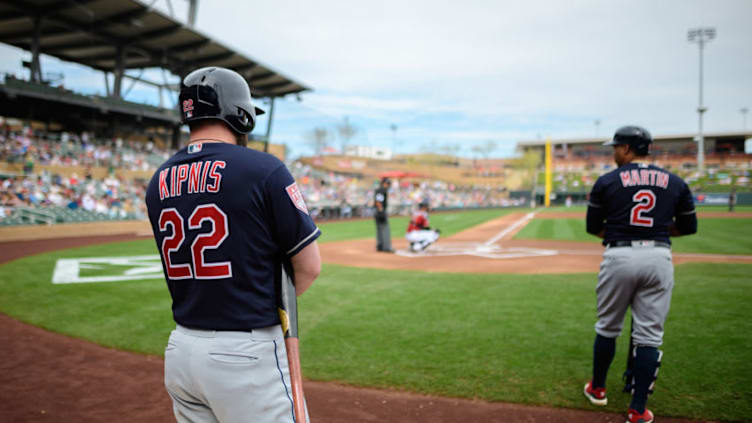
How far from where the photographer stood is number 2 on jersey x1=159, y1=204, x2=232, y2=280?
5.13 feet

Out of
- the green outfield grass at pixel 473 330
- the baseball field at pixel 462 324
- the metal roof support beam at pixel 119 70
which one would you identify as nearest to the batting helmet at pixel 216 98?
the baseball field at pixel 462 324

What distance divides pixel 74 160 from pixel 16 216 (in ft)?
21.6

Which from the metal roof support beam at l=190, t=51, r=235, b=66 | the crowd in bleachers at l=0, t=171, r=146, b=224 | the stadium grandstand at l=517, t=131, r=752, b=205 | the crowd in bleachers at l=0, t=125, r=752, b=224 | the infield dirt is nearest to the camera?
the infield dirt

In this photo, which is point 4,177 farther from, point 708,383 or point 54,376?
point 708,383

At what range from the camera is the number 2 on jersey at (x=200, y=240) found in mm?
1562

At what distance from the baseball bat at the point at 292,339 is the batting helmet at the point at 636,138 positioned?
2.89 meters

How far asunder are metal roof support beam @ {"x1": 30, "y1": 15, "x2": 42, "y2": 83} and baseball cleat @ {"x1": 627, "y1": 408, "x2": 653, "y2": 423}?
2893cm

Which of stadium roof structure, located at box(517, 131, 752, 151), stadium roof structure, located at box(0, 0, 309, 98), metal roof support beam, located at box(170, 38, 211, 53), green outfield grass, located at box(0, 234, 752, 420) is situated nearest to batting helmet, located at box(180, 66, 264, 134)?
green outfield grass, located at box(0, 234, 752, 420)

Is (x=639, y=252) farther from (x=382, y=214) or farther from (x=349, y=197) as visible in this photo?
(x=349, y=197)

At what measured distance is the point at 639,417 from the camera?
308 centimetres

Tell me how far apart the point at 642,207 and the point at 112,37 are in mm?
30410

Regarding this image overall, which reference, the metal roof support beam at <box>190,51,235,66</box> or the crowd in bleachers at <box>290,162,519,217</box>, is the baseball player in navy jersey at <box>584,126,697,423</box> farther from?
the metal roof support beam at <box>190,51,235,66</box>

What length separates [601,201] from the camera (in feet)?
11.0

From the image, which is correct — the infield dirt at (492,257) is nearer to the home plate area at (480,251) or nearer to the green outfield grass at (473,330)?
the home plate area at (480,251)
